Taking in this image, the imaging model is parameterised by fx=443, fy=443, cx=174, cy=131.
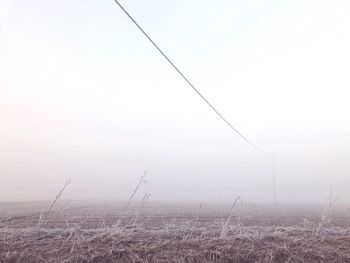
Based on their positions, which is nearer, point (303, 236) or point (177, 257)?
point (177, 257)

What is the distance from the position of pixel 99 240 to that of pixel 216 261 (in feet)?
9.90

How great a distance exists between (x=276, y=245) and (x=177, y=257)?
9.23 ft

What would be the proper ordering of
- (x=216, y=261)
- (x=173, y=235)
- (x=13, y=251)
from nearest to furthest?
(x=13, y=251)
(x=216, y=261)
(x=173, y=235)

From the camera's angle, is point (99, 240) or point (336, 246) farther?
point (336, 246)

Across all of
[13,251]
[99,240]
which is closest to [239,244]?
[99,240]

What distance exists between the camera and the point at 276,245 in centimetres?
1194

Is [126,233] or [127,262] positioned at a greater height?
[126,233]

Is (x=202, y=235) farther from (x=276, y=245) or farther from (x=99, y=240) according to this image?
(x=99, y=240)

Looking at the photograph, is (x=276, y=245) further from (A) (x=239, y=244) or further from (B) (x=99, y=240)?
(B) (x=99, y=240)

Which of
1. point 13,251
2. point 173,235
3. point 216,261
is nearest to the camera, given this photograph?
point 13,251

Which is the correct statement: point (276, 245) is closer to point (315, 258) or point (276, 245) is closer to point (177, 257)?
point (315, 258)

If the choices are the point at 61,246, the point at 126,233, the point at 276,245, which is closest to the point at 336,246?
the point at 276,245

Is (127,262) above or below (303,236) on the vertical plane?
below

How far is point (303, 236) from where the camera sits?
42.2 ft
